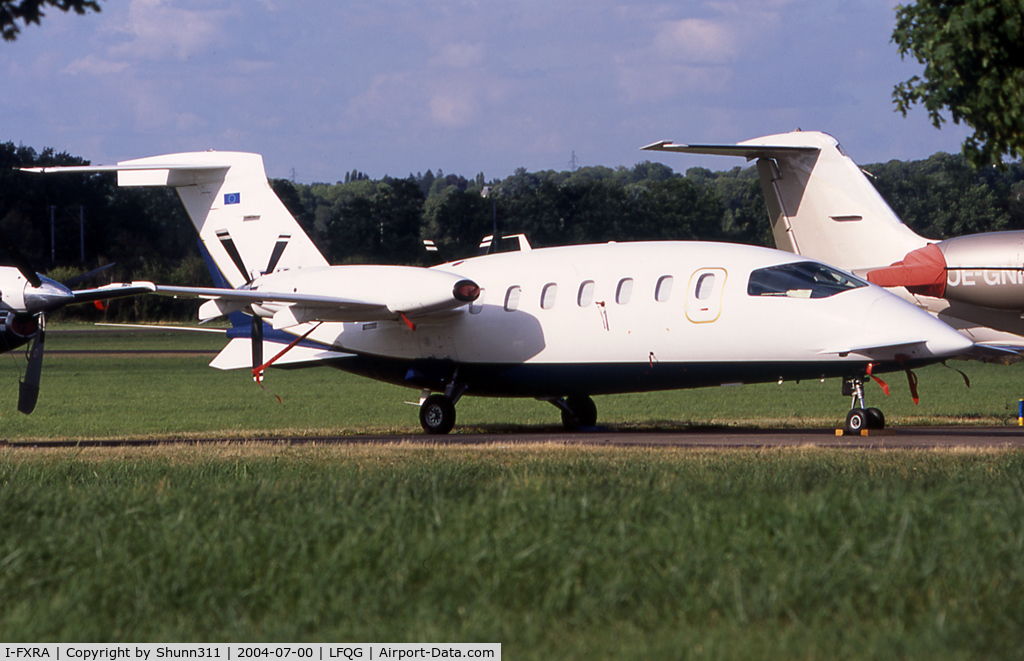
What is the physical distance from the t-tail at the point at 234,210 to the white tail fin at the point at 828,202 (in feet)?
29.9

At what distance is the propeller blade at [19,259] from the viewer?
1633cm

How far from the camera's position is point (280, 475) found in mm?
10695

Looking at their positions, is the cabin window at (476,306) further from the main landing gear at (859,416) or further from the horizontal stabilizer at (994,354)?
the horizontal stabilizer at (994,354)

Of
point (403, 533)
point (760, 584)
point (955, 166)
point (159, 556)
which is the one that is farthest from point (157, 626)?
point (955, 166)

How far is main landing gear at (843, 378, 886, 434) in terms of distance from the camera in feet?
54.9

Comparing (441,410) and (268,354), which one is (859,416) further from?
(268,354)

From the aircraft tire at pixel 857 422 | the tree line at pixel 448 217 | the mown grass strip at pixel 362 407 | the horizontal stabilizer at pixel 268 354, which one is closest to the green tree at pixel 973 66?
the aircraft tire at pixel 857 422

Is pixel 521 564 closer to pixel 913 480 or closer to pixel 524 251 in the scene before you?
pixel 913 480

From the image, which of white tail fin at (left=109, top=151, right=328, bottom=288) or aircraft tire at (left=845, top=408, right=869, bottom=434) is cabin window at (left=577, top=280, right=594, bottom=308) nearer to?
aircraft tire at (left=845, top=408, right=869, bottom=434)

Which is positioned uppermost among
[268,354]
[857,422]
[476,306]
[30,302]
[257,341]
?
[30,302]

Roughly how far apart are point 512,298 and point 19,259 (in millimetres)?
7867

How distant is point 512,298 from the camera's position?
1967 centimetres
